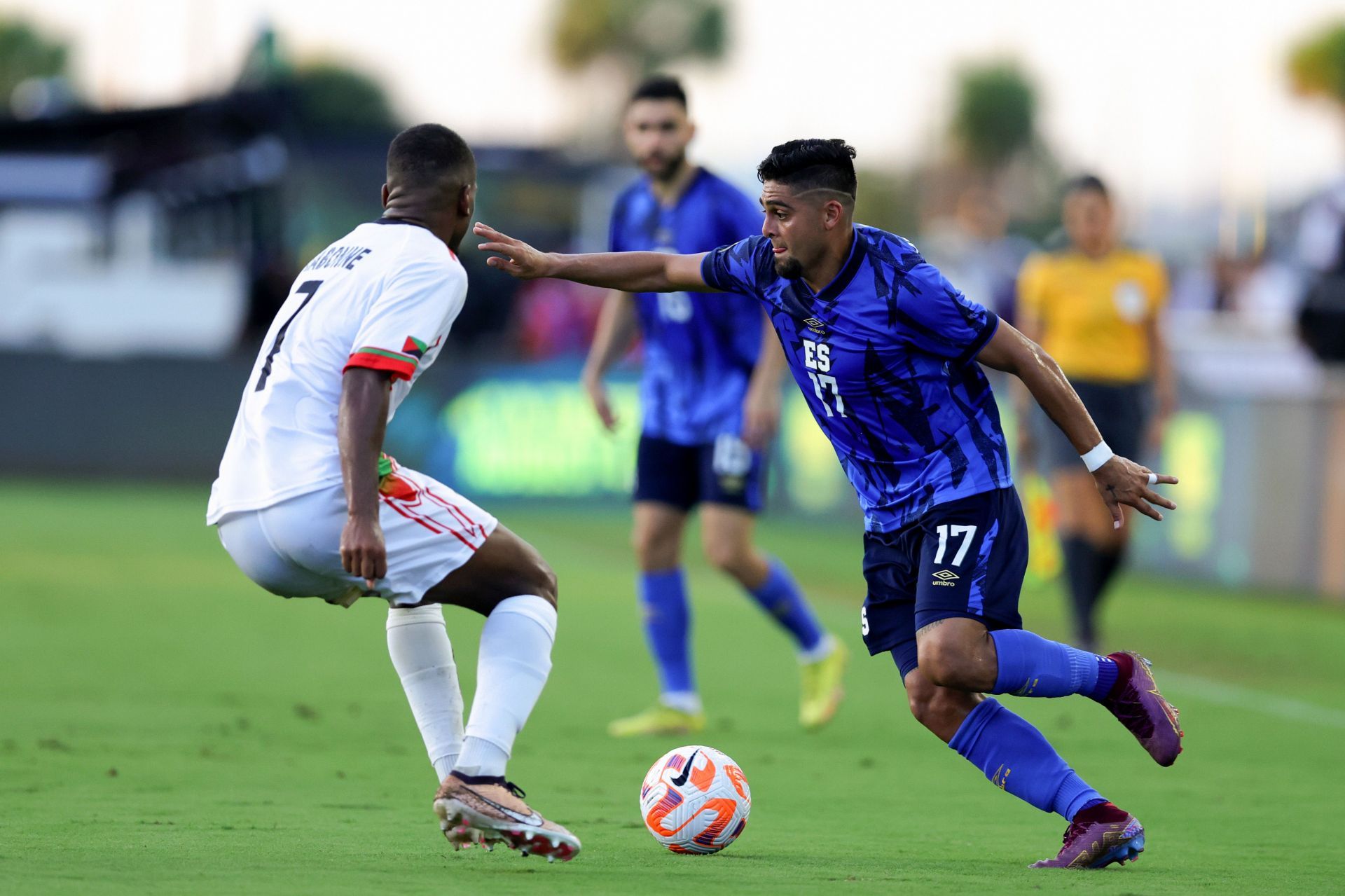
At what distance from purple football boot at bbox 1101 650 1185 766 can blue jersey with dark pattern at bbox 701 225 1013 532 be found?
63cm

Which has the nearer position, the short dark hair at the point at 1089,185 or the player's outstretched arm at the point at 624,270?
the player's outstretched arm at the point at 624,270

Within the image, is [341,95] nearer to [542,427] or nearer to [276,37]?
[276,37]

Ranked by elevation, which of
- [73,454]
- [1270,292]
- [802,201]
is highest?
[802,201]

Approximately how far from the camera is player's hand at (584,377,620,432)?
8.51m

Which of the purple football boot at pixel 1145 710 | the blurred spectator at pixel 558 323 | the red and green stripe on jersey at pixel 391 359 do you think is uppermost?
the red and green stripe on jersey at pixel 391 359

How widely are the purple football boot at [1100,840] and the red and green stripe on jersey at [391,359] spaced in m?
2.18

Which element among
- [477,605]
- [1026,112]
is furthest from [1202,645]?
[1026,112]

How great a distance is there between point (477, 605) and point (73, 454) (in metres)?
18.7

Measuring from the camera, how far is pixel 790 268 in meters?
5.32

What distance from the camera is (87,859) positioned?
15.9 feet

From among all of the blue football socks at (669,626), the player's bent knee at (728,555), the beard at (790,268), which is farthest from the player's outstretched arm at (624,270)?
the blue football socks at (669,626)

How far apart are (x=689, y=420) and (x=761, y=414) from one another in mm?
468

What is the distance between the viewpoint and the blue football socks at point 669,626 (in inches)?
321

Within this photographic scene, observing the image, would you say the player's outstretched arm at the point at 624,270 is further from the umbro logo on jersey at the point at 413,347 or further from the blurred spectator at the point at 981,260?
the blurred spectator at the point at 981,260
